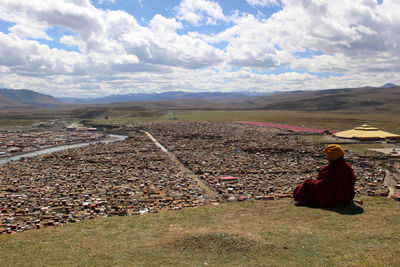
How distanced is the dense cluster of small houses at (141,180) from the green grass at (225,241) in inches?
71.8

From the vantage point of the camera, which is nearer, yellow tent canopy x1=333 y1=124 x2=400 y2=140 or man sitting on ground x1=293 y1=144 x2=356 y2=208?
man sitting on ground x1=293 y1=144 x2=356 y2=208

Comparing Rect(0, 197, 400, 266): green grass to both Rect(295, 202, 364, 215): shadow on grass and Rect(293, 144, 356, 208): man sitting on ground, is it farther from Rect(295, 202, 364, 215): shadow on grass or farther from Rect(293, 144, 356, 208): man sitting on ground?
Rect(293, 144, 356, 208): man sitting on ground

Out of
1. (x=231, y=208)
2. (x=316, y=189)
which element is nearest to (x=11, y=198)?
(x=231, y=208)

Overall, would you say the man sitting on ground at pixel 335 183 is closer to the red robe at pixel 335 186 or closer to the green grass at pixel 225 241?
the red robe at pixel 335 186

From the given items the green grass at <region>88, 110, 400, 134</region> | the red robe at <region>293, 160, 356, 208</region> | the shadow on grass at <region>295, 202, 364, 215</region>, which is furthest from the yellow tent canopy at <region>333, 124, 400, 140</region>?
the red robe at <region>293, 160, 356, 208</region>

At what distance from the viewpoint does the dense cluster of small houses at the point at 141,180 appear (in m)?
12.6

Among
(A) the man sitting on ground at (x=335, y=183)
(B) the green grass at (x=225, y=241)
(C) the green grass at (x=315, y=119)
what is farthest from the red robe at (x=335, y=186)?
(C) the green grass at (x=315, y=119)

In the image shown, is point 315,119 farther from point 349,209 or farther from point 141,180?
point 349,209

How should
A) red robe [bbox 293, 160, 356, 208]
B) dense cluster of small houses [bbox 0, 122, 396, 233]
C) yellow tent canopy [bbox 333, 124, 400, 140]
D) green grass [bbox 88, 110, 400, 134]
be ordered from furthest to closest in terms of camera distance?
green grass [bbox 88, 110, 400, 134], yellow tent canopy [bbox 333, 124, 400, 140], dense cluster of small houses [bbox 0, 122, 396, 233], red robe [bbox 293, 160, 356, 208]

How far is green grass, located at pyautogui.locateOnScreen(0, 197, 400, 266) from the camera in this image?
738 centimetres

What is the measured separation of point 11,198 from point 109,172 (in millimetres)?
7400

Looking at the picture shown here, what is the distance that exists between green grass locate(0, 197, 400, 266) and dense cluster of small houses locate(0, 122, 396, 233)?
1824 mm

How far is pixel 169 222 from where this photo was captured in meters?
10.6

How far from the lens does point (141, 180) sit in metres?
18.6
